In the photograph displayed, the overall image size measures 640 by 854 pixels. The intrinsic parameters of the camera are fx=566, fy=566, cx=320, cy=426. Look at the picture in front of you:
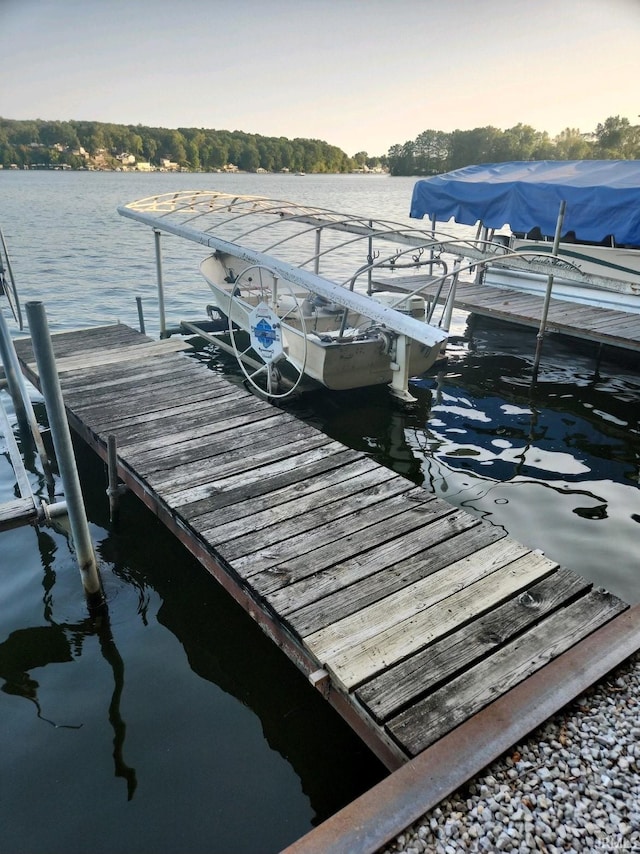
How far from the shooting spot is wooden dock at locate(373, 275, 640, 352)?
1083 cm

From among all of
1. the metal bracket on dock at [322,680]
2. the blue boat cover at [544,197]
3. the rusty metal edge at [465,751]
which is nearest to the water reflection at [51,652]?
the metal bracket on dock at [322,680]

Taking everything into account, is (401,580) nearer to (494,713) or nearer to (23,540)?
(494,713)

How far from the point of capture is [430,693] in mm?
3334

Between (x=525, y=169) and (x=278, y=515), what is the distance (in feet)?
46.3

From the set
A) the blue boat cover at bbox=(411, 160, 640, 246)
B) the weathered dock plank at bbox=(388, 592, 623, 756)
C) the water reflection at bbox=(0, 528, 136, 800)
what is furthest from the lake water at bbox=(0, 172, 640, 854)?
the blue boat cover at bbox=(411, 160, 640, 246)

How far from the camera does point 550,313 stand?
12.4 metres

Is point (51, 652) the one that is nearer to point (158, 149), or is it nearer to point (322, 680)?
point (322, 680)

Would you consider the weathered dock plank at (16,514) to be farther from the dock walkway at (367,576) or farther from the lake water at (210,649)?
the dock walkway at (367,576)

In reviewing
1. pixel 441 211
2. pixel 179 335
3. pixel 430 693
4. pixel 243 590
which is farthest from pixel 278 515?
pixel 441 211

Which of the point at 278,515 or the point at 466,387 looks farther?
the point at 466,387

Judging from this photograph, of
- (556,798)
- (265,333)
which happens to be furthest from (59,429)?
(265,333)

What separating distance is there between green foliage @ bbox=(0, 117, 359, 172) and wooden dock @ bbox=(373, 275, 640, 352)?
10207 centimetres

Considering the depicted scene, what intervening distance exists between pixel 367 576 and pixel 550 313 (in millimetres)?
10020

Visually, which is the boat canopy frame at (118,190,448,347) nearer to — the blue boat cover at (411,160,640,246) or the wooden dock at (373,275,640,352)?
the wooden dock at (373,275,640,352)
